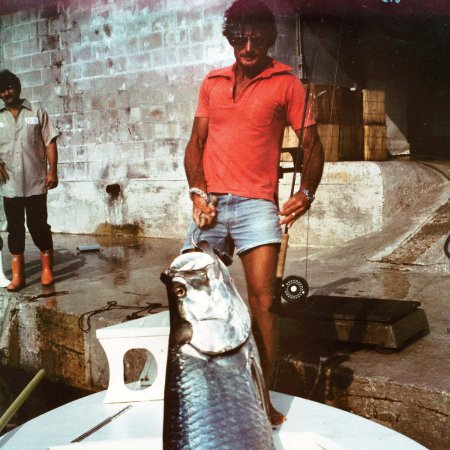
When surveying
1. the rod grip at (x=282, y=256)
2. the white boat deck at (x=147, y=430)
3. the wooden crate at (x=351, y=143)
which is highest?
the wooden crate at (x=351, y=143)

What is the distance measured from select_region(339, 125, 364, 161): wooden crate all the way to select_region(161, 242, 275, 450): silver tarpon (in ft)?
16.7

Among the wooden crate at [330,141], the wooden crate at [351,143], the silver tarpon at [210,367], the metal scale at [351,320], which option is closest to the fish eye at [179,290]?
the silver tarpon at [210,367]

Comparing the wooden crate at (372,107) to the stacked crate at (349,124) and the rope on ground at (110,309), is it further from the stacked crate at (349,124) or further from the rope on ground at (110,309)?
the rope on ground at (110,309)

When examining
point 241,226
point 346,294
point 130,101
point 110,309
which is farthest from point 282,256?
point 130,101

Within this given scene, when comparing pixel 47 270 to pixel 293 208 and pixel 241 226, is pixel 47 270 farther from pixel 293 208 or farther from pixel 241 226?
pixel 293 208

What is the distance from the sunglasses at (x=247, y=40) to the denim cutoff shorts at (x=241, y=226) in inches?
30.4

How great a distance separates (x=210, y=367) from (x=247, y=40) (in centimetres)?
184

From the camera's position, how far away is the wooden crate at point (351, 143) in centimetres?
654

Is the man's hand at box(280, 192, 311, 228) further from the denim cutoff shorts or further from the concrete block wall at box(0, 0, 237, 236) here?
the concrete block wall at box(0, 0, 237, 236)

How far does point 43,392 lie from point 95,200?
4.49 metres

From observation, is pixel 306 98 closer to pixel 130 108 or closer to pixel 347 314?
pixel 347 314

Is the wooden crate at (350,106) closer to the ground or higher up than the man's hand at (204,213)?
higher up

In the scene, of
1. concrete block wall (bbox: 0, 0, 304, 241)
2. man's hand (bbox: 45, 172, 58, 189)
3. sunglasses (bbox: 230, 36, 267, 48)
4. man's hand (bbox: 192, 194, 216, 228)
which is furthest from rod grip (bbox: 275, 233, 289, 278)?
concrete block wall (bbox: 0, 0, 304, 241)

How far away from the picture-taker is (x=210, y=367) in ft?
5.41
